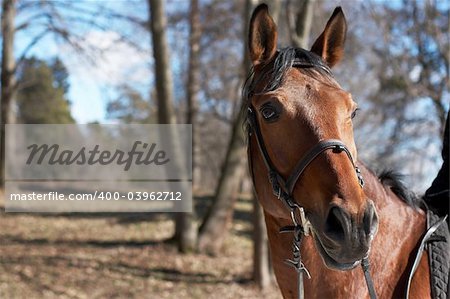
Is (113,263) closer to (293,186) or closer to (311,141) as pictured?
(293,186)

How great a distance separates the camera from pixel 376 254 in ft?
7.89

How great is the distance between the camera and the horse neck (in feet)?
7.67

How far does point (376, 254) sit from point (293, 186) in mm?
629

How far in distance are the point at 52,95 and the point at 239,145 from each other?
13696mm

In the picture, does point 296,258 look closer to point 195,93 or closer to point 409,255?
point 409,255

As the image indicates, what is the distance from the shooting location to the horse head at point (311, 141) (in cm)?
190

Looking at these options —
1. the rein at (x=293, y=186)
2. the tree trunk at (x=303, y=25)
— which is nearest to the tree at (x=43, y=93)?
the tree trunk at (x=303, y=25)

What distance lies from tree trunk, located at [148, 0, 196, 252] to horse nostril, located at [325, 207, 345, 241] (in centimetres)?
741

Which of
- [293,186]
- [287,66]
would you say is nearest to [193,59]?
[287,66]

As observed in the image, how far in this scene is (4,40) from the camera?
14.2 meters

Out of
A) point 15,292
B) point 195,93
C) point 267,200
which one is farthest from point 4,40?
point 267,200

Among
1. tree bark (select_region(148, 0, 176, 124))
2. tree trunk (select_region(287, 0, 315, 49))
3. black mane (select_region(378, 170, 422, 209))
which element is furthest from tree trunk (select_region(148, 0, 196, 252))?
black mane (select_region(378, 170, 422, 209))

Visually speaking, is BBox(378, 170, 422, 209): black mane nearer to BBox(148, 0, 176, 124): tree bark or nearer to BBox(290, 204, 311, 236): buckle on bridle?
BBox(290, 204, 311, 236): buckle on bridle

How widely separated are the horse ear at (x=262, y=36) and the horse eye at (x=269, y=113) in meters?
0.41
